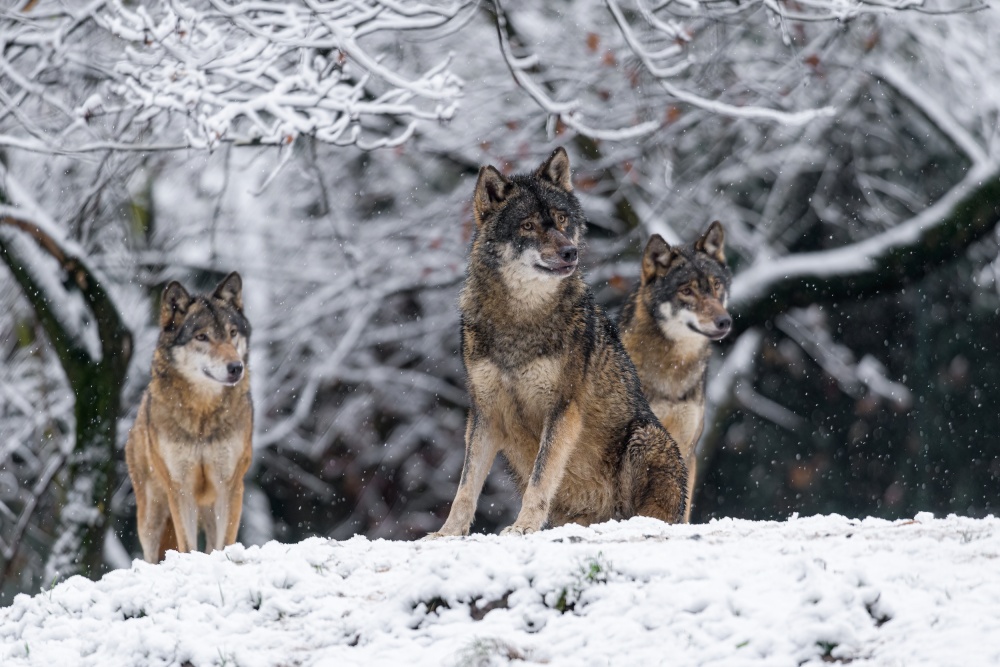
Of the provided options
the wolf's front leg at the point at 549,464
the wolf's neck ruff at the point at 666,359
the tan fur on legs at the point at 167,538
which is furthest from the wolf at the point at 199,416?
the wolf's front leg at the point at 549,464

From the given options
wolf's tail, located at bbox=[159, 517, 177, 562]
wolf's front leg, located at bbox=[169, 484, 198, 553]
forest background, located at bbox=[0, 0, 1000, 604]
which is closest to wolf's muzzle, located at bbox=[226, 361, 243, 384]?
wolf's front leg, located at bbox=[169, 484, 198, 553]

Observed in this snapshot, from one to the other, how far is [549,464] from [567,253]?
1210 mm

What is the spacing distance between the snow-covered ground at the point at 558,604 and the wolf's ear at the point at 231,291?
162 inches

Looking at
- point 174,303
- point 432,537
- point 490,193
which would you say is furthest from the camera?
point 174,303

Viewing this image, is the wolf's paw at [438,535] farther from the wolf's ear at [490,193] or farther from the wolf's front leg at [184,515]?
the wolf's front leg at [184,515]

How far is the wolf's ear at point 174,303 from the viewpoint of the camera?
9.63 m

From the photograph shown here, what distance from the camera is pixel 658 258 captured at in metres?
9.68

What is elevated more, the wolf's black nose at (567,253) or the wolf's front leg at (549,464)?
the wolf's black nose at (567,253)

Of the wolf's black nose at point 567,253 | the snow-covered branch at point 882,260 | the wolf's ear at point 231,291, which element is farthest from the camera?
the snow-covered branch at point 882,260

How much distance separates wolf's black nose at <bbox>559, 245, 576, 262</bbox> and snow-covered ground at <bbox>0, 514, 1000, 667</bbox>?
166cm

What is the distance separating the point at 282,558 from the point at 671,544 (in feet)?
6.22

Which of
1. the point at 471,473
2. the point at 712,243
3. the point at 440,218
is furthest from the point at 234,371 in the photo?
the point at 440,218

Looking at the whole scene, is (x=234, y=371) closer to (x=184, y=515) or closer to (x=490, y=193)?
(x=184, y=515)

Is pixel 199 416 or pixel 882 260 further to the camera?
pixel 882 260
